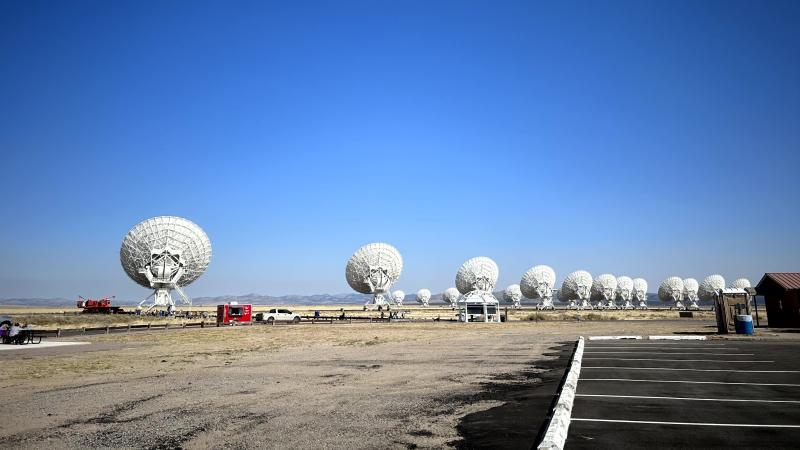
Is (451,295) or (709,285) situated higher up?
(709,285)

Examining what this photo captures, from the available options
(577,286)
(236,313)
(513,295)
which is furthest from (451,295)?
(236,313)

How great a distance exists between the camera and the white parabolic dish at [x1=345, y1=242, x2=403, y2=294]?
88562 millimetres

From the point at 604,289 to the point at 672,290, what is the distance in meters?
16.7

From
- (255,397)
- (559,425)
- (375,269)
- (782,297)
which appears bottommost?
(255,397)

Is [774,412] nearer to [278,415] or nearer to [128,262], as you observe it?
[278,415]

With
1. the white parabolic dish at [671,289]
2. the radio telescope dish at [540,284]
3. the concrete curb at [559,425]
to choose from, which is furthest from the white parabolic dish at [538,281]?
the concrete curb at [559,425]

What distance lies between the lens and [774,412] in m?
8.48

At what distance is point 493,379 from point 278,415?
596 cm

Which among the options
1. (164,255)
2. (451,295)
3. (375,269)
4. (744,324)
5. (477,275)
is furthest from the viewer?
(451,295)

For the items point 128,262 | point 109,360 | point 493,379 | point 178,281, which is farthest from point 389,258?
point 493,379

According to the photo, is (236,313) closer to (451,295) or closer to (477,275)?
(477,275)

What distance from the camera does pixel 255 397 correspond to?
10.7m

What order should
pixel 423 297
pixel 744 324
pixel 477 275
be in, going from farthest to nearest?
pixel 423 297 < pixel 477 275 < pixel 744 324

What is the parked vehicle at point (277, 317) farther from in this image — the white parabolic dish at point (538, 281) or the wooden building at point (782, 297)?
the white parabolic dish at point (538, 281)
